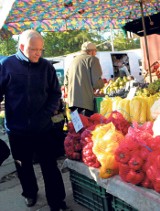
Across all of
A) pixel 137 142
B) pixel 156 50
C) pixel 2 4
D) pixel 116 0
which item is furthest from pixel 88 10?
pixel 156 50

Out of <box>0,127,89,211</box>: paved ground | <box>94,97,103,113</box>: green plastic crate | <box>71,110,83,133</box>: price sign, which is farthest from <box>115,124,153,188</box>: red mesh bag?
<box>94,97,103,113</box>: green plastic crate

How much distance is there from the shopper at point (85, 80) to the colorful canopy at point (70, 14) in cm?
108

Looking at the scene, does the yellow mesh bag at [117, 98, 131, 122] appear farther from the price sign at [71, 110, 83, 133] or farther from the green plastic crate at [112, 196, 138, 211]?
the green plastic crate at [112, 196, 138, 211]

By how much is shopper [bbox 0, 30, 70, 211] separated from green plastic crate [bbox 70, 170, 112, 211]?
186 mm

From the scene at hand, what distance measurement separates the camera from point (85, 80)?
5.10 metres

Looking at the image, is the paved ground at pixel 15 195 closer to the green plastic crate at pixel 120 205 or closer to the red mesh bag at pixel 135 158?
the green plastic crate at pixel 120 205

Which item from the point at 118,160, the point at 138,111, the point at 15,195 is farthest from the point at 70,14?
the point at 118,160

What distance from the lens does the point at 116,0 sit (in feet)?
19.6

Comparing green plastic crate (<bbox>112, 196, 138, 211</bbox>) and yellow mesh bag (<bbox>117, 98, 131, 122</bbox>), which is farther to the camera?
yellow mesh bag (<bbox>117, 98, 131, 122</bbox>)

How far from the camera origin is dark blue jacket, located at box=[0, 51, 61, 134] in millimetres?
3090

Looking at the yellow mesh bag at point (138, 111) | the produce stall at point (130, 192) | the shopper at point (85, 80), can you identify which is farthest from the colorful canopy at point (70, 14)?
the produce stall at point (130, 192)

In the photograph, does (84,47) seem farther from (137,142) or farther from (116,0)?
(137,142)

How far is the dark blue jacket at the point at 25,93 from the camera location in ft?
10.1

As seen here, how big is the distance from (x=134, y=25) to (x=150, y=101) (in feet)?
11.3
